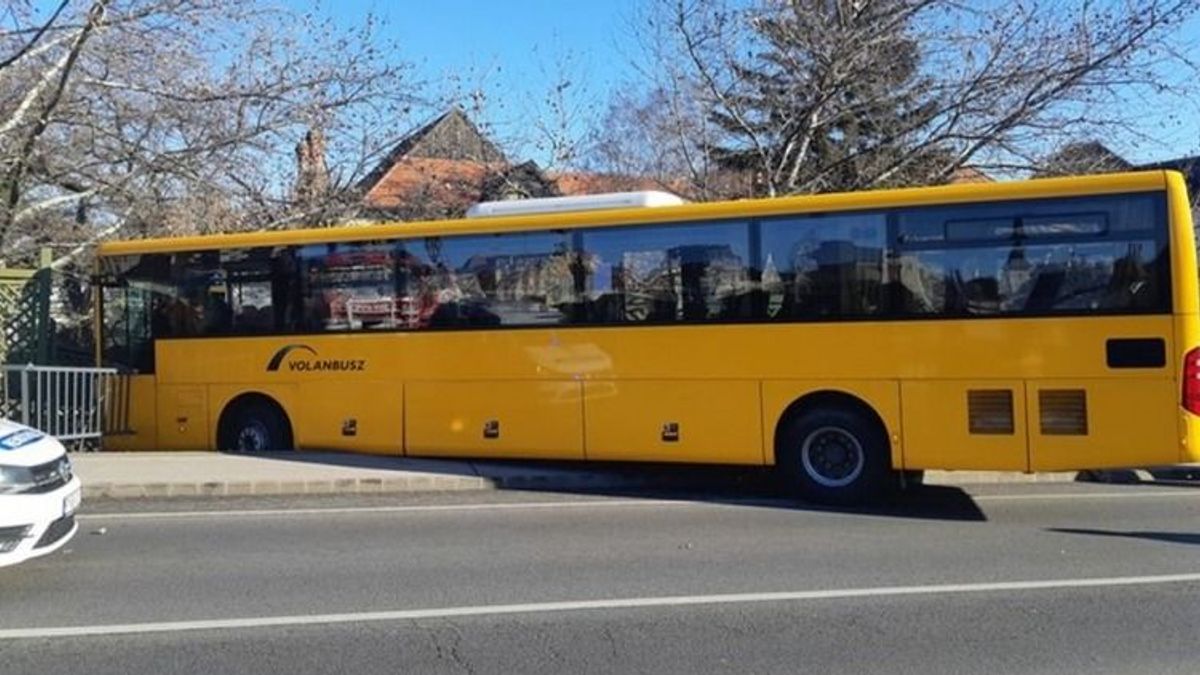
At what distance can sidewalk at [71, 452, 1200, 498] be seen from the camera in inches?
409

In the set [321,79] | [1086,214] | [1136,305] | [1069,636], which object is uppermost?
[321,79]

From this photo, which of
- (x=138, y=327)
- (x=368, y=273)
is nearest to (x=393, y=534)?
(x=368, y=273)

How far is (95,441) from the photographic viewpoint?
13.2 m

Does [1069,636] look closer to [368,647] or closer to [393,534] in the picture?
[368,647]

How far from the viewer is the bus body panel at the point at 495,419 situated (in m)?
11.0

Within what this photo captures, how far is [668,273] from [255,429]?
212 inches

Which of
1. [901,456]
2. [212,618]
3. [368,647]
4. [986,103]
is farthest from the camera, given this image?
[986,103]

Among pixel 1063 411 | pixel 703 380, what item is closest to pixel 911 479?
pixel 1063 411

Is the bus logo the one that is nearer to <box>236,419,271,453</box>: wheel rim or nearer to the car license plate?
<box>236,419,271,453</box>: wheel rim

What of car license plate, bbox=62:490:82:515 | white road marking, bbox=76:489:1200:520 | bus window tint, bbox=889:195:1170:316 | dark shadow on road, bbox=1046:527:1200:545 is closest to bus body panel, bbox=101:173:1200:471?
bus window tint, bbox=889:195:1170:316

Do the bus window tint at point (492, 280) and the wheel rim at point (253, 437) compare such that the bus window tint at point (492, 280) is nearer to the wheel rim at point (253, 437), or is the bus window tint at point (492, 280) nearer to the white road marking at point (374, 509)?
the white road marking at point (374, 509)

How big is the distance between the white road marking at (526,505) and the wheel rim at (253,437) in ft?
9.73

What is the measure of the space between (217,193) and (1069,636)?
16.1m

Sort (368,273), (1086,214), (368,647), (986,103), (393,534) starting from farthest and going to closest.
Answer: (986,103) < (368,273) < (1086,214) < (393,534) < (368,647)
